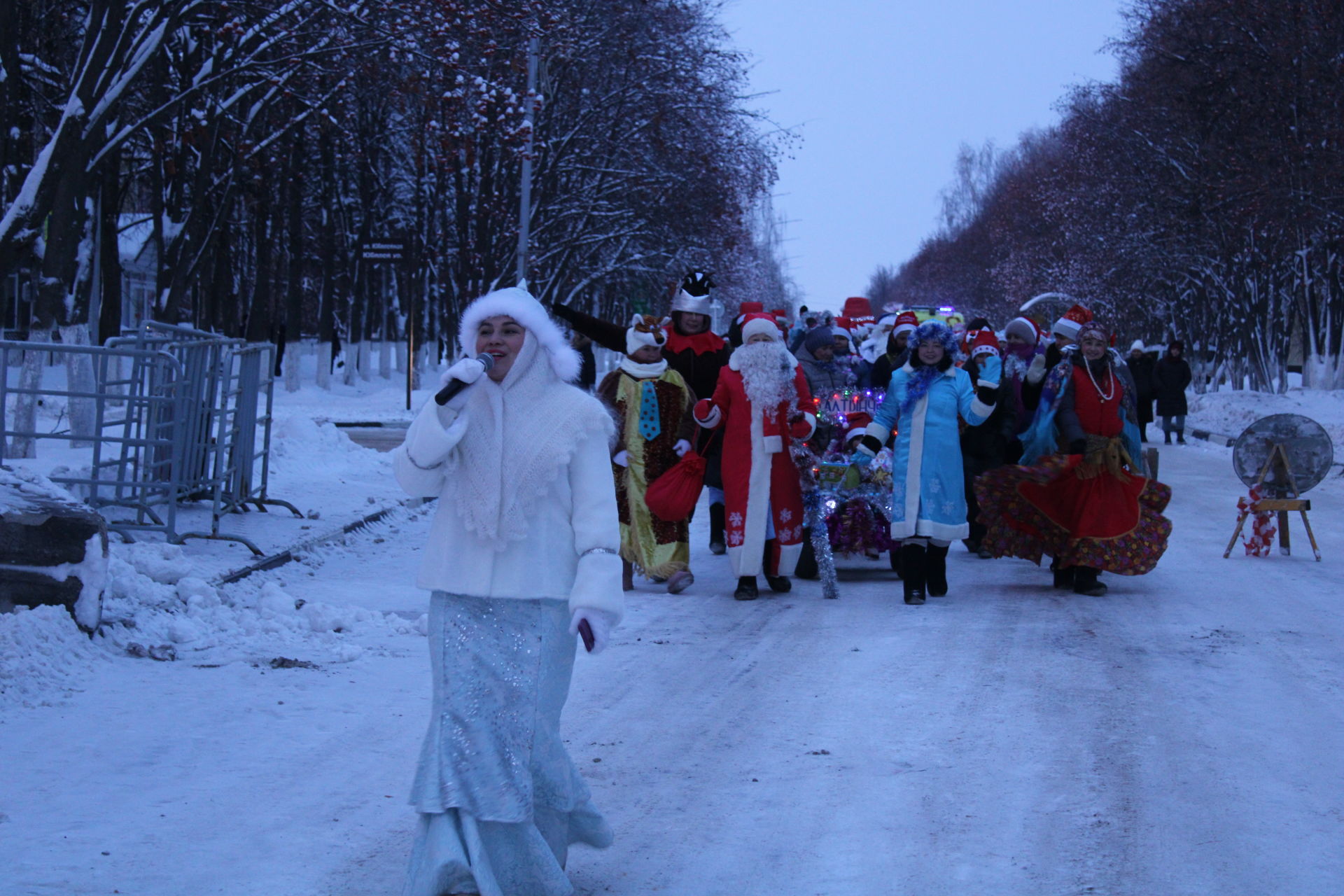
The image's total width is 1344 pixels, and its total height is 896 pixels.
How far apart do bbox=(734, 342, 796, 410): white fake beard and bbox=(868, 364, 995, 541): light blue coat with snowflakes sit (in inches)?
24.7

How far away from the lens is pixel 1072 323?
1075cm

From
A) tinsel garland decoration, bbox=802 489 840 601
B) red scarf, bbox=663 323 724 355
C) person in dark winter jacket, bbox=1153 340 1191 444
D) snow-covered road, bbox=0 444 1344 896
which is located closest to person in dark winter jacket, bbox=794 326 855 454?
red scarf, bbox=663 323 724 355

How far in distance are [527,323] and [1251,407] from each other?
32.4 metres

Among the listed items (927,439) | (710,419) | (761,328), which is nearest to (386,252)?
(761,328)

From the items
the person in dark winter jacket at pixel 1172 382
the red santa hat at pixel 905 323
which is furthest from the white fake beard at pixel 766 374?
the person in dark winter jacket at pixel 1172 382

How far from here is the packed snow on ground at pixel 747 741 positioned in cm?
470

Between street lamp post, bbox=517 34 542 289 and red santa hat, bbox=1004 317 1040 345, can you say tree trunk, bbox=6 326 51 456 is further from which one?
street lamp post, bbox=517 34 542 289

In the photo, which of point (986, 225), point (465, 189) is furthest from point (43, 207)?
point (986, 225)

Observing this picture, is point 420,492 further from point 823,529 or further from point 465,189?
point 465,189

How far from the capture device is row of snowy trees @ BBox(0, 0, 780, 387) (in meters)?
16.6

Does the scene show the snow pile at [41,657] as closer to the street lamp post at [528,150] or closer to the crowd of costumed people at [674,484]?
the crowd of costumed people at [674,484]

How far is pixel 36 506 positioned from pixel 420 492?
389 centimetres

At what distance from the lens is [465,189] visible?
3738cm

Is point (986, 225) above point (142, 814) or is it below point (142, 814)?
above
